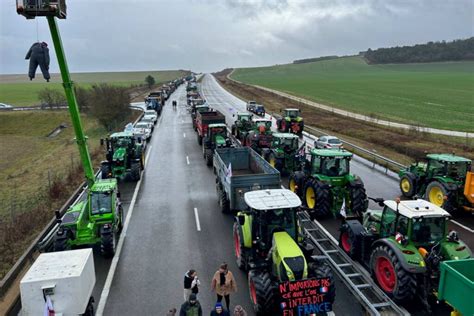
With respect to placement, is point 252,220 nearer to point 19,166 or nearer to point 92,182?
point 92,182

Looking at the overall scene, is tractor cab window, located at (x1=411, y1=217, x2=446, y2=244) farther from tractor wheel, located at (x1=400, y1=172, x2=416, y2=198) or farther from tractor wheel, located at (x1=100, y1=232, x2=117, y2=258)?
tractor wheel, located at (x1=100, y1=232, x2=117, y2=258)

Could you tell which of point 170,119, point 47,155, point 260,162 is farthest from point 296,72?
point 260,162

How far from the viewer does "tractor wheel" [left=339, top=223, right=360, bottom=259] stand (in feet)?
40.7

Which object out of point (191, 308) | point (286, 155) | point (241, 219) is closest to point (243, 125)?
point (286, 155)

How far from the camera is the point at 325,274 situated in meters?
9.89

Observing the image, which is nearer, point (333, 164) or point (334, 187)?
point (334, 187)

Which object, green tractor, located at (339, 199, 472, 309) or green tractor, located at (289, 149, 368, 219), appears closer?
green tractor, located at (339, 199, 472, 309)

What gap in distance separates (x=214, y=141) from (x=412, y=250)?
60.4ft

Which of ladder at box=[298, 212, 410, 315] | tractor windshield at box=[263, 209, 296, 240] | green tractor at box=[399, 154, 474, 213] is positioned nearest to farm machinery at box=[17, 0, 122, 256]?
tractor windshield at box=[263, 209, 296, 240]

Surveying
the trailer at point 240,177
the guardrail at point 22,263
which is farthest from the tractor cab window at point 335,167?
the guardrail at point 22,263

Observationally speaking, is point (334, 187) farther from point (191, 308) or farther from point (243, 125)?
point (243, 125)

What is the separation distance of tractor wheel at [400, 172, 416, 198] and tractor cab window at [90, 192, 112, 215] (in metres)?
13.8

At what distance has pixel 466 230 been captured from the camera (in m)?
15.9

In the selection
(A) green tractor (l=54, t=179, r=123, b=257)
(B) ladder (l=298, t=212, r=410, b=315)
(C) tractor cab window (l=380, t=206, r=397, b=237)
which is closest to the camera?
(B) ladder (l=298, t=212, r=410, b=315)
